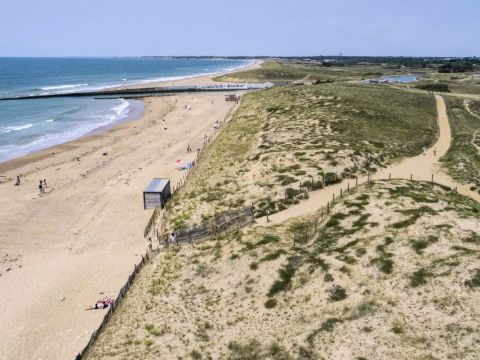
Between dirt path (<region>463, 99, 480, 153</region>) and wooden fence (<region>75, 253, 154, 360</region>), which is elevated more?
dirt path (<region>463, 99, 480, 153</region>)

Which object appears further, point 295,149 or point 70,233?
point 295,149

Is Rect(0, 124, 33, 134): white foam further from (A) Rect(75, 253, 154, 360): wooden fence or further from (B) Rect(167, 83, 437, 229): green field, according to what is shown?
(A) Rect(75, 253, 154, 360): wooden fence

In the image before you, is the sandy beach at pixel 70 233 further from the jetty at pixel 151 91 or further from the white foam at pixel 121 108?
the jetty at pixel 151 91

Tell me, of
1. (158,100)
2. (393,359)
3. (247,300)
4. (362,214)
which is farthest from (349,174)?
(158,100)

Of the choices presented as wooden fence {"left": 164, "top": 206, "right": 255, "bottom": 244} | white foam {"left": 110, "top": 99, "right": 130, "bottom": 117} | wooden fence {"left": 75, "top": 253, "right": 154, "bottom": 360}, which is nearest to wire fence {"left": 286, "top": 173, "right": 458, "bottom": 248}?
wooden fence {"left": 164, "top": 206, "right": 255, "bottom": 244}

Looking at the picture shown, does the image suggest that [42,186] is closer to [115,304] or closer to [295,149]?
[115,304]

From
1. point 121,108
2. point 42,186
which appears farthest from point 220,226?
point 121,108
